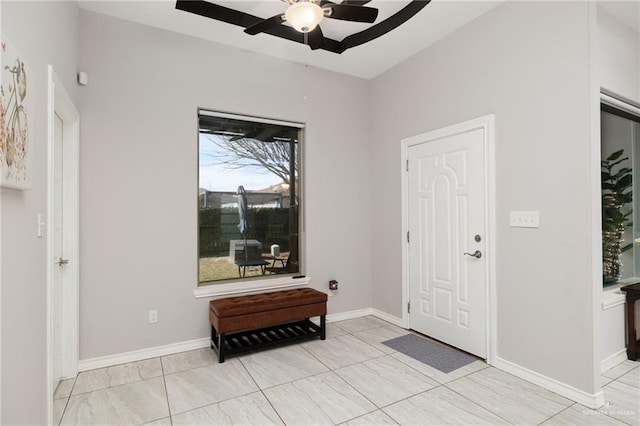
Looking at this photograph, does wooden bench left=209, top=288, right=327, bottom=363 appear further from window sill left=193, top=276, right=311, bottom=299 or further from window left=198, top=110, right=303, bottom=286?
window left=198, top=110, right=303, bottom=286

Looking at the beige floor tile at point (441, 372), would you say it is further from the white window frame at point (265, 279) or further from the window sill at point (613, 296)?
the white window frame at point (265, 279)

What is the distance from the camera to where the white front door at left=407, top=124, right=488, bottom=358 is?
9.48 ft

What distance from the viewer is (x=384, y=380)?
2.54 m

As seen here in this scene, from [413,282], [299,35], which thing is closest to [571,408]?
[413,282]

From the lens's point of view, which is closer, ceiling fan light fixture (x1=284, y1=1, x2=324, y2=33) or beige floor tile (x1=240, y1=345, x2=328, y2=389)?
ceiling fan light fixture (x1=284, y1=1, x2=324, y2=33)

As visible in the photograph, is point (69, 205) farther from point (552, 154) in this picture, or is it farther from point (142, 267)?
point (552, 154)

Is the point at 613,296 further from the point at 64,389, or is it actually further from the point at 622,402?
the point at 64,389

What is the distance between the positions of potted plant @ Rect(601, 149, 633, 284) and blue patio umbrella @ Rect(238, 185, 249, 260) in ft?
11.1

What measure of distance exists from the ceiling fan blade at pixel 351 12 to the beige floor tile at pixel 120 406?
284 cm

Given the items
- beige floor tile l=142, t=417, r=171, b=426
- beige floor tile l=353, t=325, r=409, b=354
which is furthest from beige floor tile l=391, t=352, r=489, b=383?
beige floor tile l=142, t=417, r=171, b=426

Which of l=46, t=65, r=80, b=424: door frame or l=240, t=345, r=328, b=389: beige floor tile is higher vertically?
l=46, t=65, r=80, b=424: door frame

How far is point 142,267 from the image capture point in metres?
2.95

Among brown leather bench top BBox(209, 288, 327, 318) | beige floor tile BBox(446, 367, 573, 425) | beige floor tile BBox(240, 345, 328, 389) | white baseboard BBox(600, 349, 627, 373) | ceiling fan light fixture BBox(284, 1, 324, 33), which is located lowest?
beige floor tile BBox(240, 345, 328, 389)

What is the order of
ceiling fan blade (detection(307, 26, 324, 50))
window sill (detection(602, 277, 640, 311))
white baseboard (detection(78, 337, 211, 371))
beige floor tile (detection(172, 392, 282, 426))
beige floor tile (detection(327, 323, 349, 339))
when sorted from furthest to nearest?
beige floor tile (detection(327, 323, 349, 339)) → white baseboard (detection(78, 337, 211, 371)) → window sill (detection(602, 277, 640, 311)) → ceiling fan blade (detection(307, 26, 324, 50)) → beige floor tile (detection(172, 392, 282, 426))
